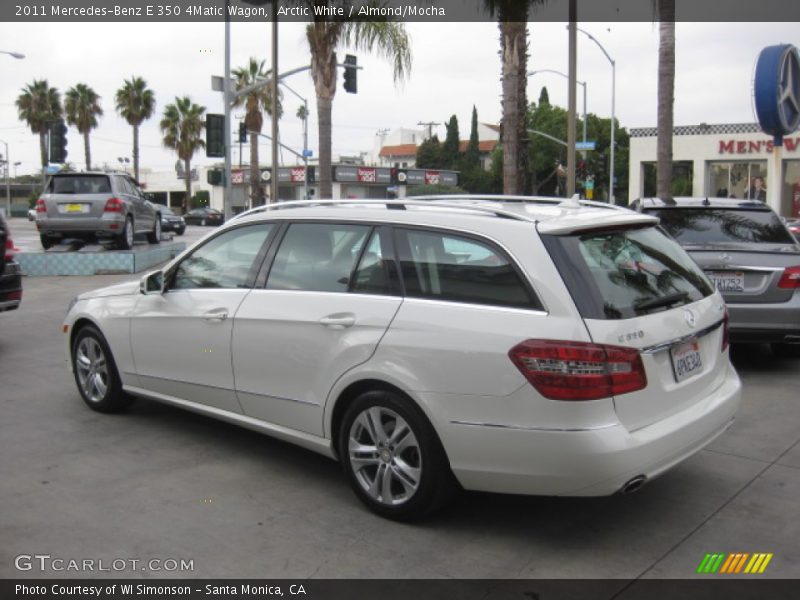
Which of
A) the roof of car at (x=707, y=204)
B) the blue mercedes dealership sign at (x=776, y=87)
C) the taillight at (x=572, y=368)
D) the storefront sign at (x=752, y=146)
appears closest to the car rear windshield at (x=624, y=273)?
the taillight at (x=572, y=368)

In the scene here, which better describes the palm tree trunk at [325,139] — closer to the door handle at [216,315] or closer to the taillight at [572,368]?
the door handle at [216,315]

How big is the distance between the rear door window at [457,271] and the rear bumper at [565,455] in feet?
2.04

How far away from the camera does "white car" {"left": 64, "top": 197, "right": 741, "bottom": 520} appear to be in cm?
372

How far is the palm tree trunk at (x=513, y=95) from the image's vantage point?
16375 mm

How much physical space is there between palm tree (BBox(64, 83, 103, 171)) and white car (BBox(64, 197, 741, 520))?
6421cm

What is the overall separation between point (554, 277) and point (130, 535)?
7.99 feet

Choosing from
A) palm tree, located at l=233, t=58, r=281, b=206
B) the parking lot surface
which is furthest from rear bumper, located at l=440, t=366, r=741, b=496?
palm tree, located at l=233, t=58, r=281, b=206

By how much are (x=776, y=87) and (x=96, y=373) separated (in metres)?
13.3

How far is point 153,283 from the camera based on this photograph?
5703mm

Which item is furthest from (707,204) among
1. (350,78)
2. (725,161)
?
(725,161)

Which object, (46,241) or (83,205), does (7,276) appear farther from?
(46,241)

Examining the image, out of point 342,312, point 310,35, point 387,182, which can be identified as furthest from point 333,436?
point 387,182

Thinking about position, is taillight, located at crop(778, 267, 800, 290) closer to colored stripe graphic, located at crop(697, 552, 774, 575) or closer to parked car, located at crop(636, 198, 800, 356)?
parked car, located at crop(636, 198, 800, 356)

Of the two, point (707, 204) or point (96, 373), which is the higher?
point (707, 204)
